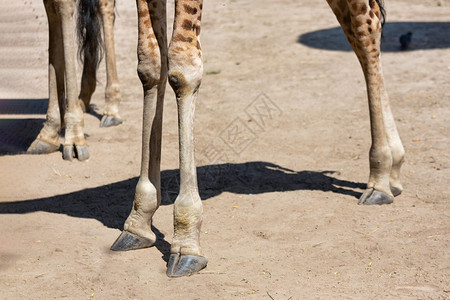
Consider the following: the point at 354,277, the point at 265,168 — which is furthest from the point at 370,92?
the point at 354,277

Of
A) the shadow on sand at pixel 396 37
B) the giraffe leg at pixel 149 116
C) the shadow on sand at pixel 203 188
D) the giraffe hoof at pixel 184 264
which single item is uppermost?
the giraffe leg at pixel 149 116

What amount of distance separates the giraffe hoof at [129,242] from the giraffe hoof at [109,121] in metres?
3.39

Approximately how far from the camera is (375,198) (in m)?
5.21

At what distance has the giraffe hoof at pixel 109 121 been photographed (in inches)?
301

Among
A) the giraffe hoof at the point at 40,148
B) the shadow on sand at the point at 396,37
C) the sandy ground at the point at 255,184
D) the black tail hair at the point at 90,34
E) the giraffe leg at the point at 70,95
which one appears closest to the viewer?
the sandy ground at the point at 255,184

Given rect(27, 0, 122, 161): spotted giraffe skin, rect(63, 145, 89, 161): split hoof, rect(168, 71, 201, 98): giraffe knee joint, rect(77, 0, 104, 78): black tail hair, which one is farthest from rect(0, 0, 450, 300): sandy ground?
rect(168, 71, 201, 98): giraffe knee joint

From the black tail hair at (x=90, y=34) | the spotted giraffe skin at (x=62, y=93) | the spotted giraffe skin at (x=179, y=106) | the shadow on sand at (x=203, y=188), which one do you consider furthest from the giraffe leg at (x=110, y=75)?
the spotted giraffe skin at (x=179, y=106)

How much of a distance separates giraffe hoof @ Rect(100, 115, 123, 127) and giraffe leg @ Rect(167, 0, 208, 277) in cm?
369

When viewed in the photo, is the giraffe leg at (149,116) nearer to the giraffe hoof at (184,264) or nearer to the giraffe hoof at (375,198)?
the giraffe hoof at (184,264)

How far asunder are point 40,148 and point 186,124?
302 centimetres

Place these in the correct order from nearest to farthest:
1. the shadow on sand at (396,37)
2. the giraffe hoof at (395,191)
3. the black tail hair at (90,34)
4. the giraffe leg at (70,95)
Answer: the giraffe hoof at (395,191), the giraffe leg at (70,95), the black tail hair at (90,34), the shadow on sand at (396,37)

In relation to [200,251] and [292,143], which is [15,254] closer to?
[200,251]

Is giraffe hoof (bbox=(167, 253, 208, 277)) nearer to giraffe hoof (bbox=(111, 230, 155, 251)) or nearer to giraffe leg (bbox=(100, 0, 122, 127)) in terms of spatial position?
giraffe hoof (bbox=(111, 230, 155, 251))

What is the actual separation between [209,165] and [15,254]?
2.32 meters
